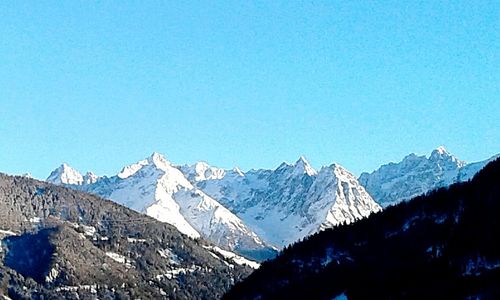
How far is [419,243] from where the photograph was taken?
187 metres

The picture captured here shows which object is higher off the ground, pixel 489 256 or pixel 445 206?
pixel 445 206

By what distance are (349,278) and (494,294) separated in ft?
178

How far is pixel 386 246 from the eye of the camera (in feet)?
655

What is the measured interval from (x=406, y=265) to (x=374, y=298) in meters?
14.0

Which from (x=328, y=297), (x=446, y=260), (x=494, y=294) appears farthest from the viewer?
(x=328, y=297)

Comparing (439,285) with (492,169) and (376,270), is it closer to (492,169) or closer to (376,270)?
(376,270)

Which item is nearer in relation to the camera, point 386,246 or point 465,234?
point 465,234

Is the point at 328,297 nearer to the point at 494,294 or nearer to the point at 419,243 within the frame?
the point at 419,243

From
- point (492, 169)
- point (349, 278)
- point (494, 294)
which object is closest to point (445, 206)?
point (492, 169)

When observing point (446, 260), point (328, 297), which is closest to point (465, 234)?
point (446, 260)

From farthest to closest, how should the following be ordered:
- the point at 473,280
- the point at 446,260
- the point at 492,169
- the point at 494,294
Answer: the point at 492,169 → the point at 446,260 → the point at 473,280 → the point at 494,294

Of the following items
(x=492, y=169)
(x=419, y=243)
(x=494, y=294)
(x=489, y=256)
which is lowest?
(x=494, y=294)

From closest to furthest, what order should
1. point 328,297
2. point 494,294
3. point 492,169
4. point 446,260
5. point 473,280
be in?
point 494,294 → point 473,280 → point 446,260 → point 328,297 → point 492,169

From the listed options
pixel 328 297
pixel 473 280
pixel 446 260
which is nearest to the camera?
pixel 473 280
